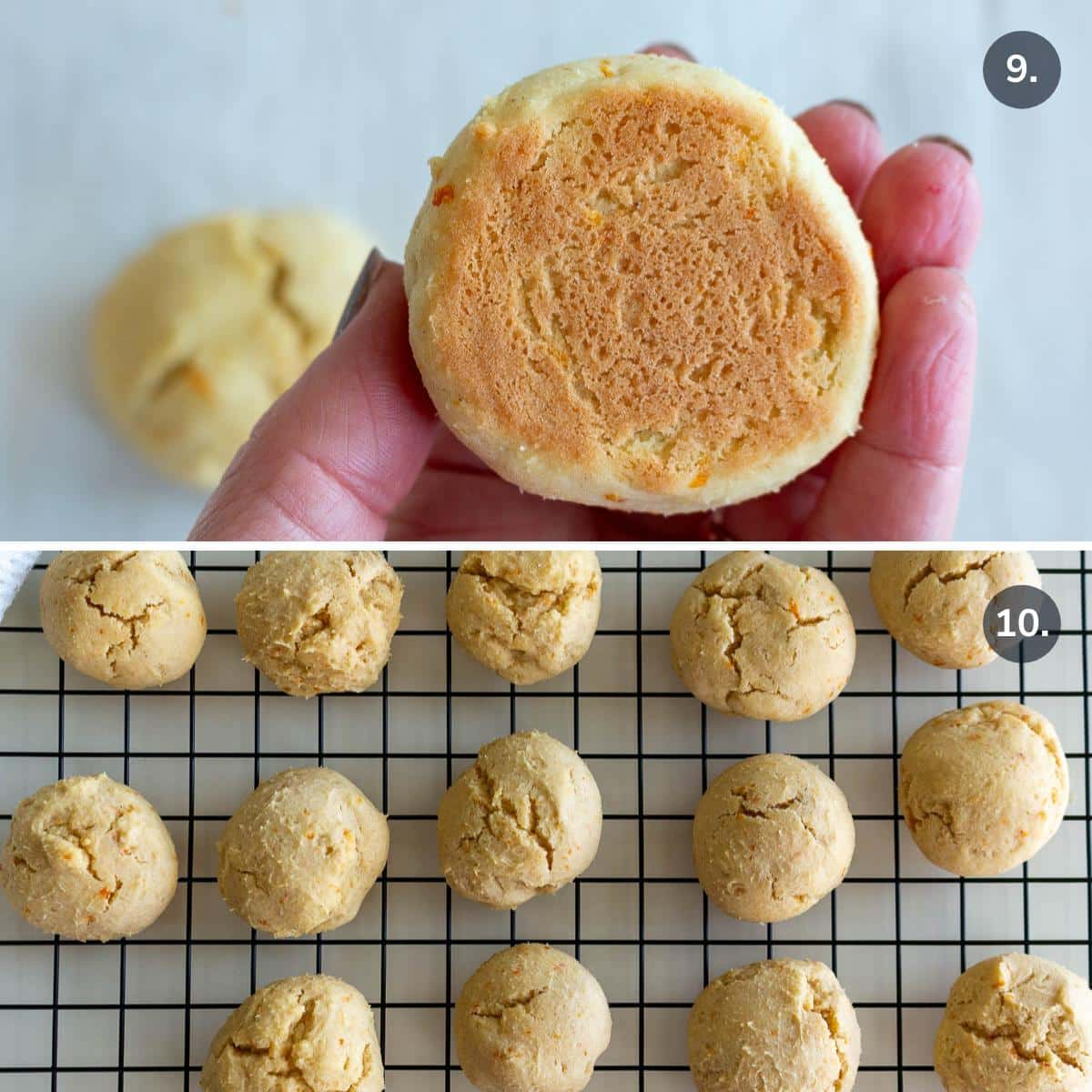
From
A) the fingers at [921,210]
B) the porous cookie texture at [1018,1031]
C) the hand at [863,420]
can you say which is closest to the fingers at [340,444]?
the hand at [863,420]

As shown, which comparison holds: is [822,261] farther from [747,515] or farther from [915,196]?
[747,515]

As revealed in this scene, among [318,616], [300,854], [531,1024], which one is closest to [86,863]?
[300,854]

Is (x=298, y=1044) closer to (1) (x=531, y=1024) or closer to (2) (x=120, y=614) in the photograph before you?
(1) (x=531, y=1024)

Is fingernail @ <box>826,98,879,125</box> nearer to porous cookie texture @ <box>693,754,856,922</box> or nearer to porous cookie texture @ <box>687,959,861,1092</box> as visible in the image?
porous cookie texture @ <box>693,754,856,922</box>

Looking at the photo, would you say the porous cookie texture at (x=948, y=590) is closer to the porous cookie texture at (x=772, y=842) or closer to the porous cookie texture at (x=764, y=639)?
the porous cookie texture at (x=764, y=639)

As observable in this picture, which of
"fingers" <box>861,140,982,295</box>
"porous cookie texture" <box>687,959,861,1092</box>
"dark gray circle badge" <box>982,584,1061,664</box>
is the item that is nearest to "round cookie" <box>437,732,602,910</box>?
"porous cookie texture" <box>687,959,861,1092</box>

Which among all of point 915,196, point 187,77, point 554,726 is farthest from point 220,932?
point 915,196
